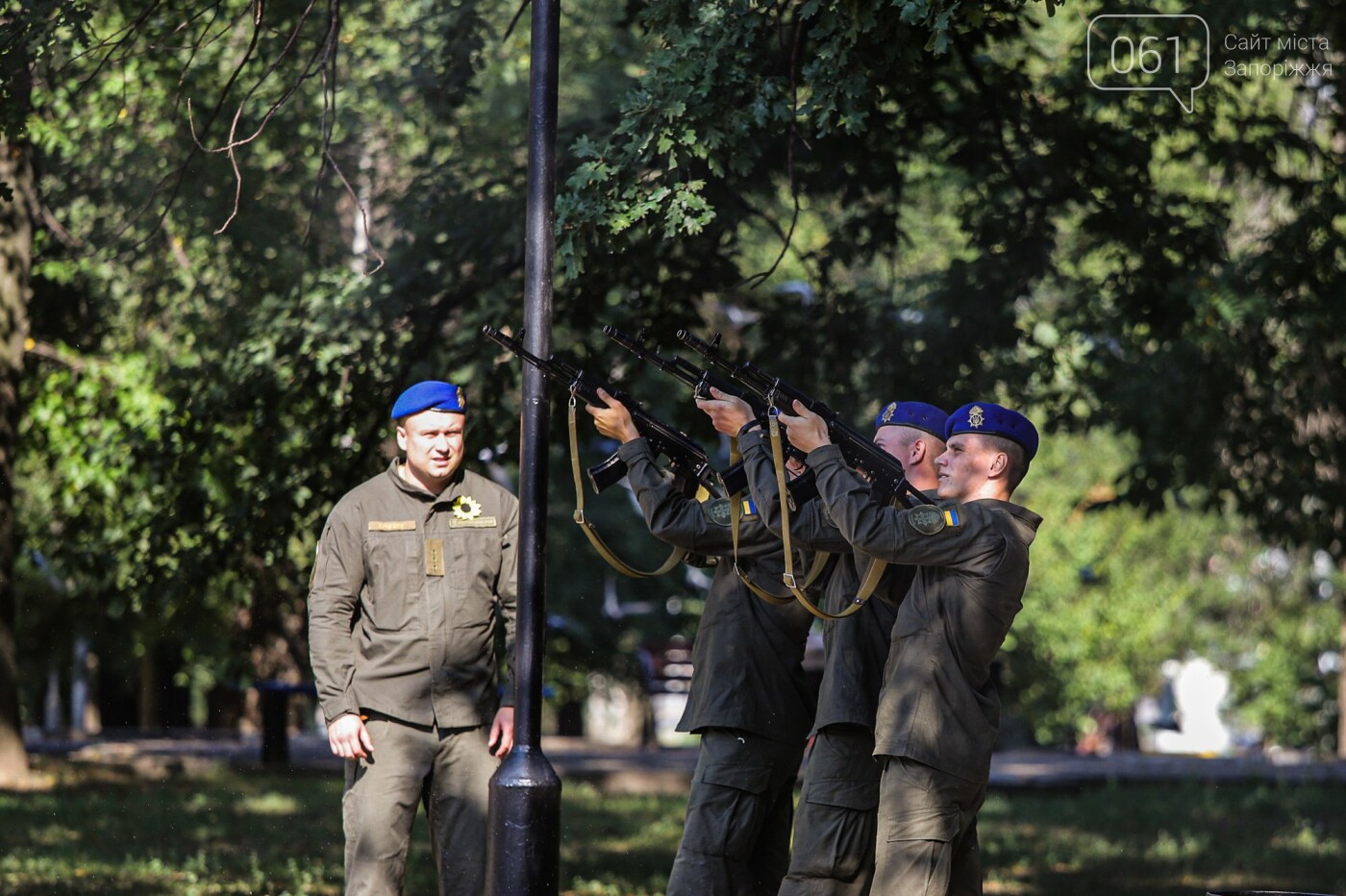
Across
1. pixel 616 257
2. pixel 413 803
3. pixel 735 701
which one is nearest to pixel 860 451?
pixel 735 701

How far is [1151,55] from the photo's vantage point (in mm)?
11992

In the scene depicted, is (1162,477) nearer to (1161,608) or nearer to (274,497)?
(274,497)

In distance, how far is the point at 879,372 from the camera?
452 inches

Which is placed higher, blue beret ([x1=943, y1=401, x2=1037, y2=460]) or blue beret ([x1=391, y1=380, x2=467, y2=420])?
blue beret ([x1=391, y1=380, x2=467, y2=420])

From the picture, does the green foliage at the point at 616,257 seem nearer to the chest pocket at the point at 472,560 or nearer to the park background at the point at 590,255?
the park background at the point at 590,255

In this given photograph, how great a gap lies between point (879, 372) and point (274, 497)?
3992 mm

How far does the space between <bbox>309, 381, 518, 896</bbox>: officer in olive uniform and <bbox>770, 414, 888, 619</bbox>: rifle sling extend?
126 cm

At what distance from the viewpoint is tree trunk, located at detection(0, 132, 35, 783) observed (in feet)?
42.5

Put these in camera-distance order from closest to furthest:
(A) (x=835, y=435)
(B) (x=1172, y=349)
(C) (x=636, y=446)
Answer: (A) (x=835, y=435) < (C) (x=636, y=446) < (B) (x=1172, y=349)

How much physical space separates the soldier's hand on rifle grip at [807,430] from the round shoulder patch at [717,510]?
0.52 m

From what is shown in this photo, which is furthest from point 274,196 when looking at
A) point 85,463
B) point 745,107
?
point 745,107

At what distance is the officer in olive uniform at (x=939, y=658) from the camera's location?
5.58 metres

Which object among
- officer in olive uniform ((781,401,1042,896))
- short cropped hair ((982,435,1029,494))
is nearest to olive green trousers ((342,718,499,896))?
officer in olive uniform ((781,401,1042,896))

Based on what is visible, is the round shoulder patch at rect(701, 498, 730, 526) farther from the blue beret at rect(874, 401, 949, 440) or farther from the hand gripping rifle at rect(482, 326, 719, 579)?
the blue beret at rect(874, 401, 949, 440)
